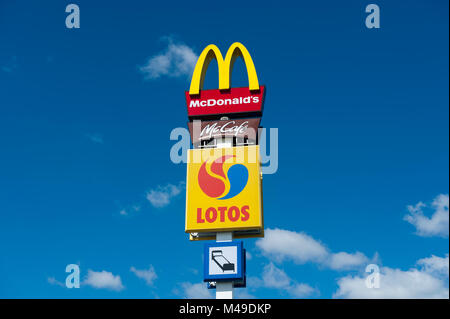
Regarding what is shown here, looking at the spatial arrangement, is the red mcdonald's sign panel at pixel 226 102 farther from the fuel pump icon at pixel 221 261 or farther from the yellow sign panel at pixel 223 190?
the fuel pump icon at pixel 221 261

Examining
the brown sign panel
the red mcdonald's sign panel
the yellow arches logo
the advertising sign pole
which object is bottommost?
the advertising sign pole

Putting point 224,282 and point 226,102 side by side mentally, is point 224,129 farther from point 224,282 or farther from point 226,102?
point 224,282

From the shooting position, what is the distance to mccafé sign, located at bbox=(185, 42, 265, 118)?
38625mm

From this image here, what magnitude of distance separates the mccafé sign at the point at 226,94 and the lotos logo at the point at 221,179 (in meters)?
3.60

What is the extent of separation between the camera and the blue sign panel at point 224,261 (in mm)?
34156

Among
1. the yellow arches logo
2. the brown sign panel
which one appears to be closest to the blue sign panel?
the brown sign panel

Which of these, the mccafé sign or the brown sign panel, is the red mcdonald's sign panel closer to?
the mccafé sign

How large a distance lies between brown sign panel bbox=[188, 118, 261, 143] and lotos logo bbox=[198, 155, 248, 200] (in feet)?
5.57

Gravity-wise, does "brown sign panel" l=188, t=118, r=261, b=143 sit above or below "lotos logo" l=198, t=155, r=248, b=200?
above

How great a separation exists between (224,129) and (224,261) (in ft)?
30.1

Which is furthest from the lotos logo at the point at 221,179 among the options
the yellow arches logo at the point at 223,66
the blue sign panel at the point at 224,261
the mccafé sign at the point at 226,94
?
the yellow arches logo at the point at 223,66
